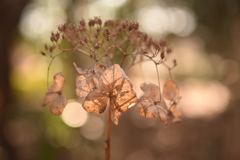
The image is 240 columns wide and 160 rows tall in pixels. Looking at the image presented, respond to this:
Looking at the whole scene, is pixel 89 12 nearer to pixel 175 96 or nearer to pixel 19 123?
pixel 19 123

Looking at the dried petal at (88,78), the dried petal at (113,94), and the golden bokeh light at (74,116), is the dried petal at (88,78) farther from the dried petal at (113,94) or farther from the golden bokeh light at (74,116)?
the golden bokeh light at (74,116)

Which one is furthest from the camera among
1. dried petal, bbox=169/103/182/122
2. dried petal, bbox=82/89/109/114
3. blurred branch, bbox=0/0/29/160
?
blurred branch, bbox=0/0/29/160

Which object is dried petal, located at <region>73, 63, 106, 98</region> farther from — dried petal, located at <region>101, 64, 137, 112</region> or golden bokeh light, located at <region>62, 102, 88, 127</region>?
golden bokeh light, located at <region>62, 102, 88, 127</region>

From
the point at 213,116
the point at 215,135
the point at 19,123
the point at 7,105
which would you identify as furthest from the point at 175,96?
the point at 213,116

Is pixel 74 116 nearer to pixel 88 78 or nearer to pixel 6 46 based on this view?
pixel 6 46

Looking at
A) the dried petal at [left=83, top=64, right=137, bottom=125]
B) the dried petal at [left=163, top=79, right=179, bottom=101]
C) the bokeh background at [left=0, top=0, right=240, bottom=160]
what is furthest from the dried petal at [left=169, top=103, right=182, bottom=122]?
the bokeh background at [left=0, top=0, right=240, bottom=160]
